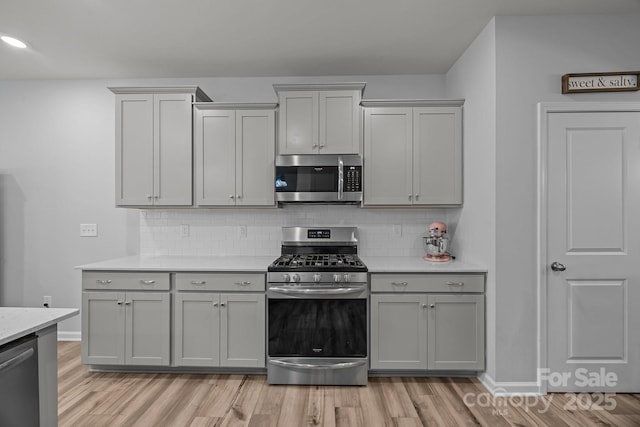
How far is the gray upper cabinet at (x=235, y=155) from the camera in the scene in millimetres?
3303

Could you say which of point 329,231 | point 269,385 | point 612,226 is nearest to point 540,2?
point 612,226

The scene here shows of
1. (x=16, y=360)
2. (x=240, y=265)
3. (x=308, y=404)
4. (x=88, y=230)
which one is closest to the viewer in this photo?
(x=16, y=360)

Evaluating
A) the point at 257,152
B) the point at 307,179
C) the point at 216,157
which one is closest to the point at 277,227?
the point at 307,179

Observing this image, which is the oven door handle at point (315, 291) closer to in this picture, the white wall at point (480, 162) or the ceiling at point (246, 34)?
the white wall at point (480, 162)

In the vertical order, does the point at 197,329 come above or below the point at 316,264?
below

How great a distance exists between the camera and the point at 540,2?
2.46 m

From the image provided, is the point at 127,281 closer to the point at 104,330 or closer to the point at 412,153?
the point at 104,330

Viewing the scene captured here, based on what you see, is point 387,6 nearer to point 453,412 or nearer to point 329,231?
point 329,231

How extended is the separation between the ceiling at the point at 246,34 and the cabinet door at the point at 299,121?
38 cm

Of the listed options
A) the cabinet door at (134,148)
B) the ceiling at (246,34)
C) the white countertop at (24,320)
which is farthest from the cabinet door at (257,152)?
the white countertop at (24,320)

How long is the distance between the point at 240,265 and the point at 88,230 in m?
1.90

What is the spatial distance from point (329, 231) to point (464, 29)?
2034mm

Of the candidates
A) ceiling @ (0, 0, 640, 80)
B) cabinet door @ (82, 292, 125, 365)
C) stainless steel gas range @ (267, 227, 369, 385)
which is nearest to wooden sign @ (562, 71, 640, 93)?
ceiling @ (0, 0, 640, 80)

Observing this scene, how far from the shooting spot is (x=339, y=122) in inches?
128
